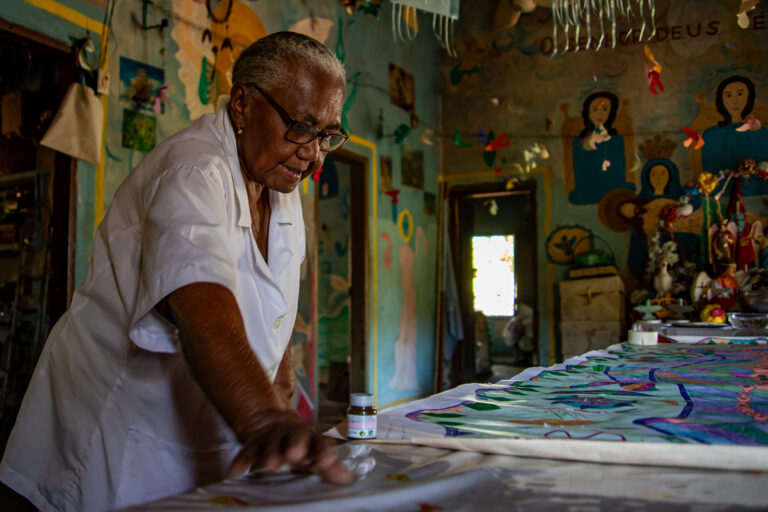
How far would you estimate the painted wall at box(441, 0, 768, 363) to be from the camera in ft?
18.2

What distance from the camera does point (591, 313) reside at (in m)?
5.41

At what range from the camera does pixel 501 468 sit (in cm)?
86

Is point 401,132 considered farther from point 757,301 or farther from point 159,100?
point 757,301

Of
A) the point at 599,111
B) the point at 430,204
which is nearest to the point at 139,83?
the point at 430,204

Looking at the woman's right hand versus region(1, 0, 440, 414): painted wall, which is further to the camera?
region(1, 0, 440, 414): painted wall

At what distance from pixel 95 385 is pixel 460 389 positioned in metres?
0.83

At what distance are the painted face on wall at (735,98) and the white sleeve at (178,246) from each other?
558 cm

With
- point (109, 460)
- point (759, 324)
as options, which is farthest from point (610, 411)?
point (759, 324)

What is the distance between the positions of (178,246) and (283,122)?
39 cm

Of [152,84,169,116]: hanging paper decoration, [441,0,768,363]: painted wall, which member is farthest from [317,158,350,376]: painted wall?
[152,84,169,116]: hanging paper decoration

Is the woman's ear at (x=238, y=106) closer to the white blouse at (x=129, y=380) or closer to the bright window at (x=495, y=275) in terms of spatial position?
the white blouse at (x=129, y=380)

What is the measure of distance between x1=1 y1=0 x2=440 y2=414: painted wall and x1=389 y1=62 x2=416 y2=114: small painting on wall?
2.5 inches

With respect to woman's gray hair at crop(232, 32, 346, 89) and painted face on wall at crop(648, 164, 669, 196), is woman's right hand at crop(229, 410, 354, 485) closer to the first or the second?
woman's gray hair at crop(232, 32, 346, 89)

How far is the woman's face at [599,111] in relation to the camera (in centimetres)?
588
